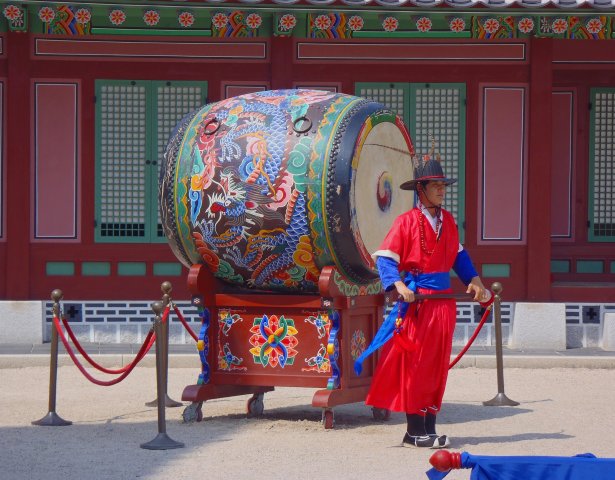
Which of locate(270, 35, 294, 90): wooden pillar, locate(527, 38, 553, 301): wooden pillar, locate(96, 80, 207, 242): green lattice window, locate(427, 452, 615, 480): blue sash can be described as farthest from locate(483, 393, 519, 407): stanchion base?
locate(427, 452, 615, 480): blue sash

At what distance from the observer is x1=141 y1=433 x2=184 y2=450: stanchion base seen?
25.7ft

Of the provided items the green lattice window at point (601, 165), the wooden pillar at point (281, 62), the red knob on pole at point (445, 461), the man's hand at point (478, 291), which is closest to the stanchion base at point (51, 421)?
the man's hand at point (478, 291)

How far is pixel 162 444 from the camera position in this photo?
25.8ft

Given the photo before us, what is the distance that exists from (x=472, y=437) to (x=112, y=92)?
6.68m

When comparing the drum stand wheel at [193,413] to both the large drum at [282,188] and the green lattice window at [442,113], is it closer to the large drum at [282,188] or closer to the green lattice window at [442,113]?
the large drum at [282,188]

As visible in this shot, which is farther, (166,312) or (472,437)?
(166,312)

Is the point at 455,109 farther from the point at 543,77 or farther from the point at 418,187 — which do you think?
the point at 418,187

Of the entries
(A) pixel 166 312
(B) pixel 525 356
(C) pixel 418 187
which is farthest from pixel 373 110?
(B) pixel 525 356

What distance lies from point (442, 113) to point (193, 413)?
19.1 feet

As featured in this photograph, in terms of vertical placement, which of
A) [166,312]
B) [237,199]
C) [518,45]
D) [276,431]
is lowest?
[276,431]

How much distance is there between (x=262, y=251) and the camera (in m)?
8.84

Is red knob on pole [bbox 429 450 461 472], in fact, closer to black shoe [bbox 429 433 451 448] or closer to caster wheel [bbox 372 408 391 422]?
black shoe [bbox 429 433 451 448]

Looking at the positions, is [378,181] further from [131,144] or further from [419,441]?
[131,144]

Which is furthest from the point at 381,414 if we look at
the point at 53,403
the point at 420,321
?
the point at 53,403
